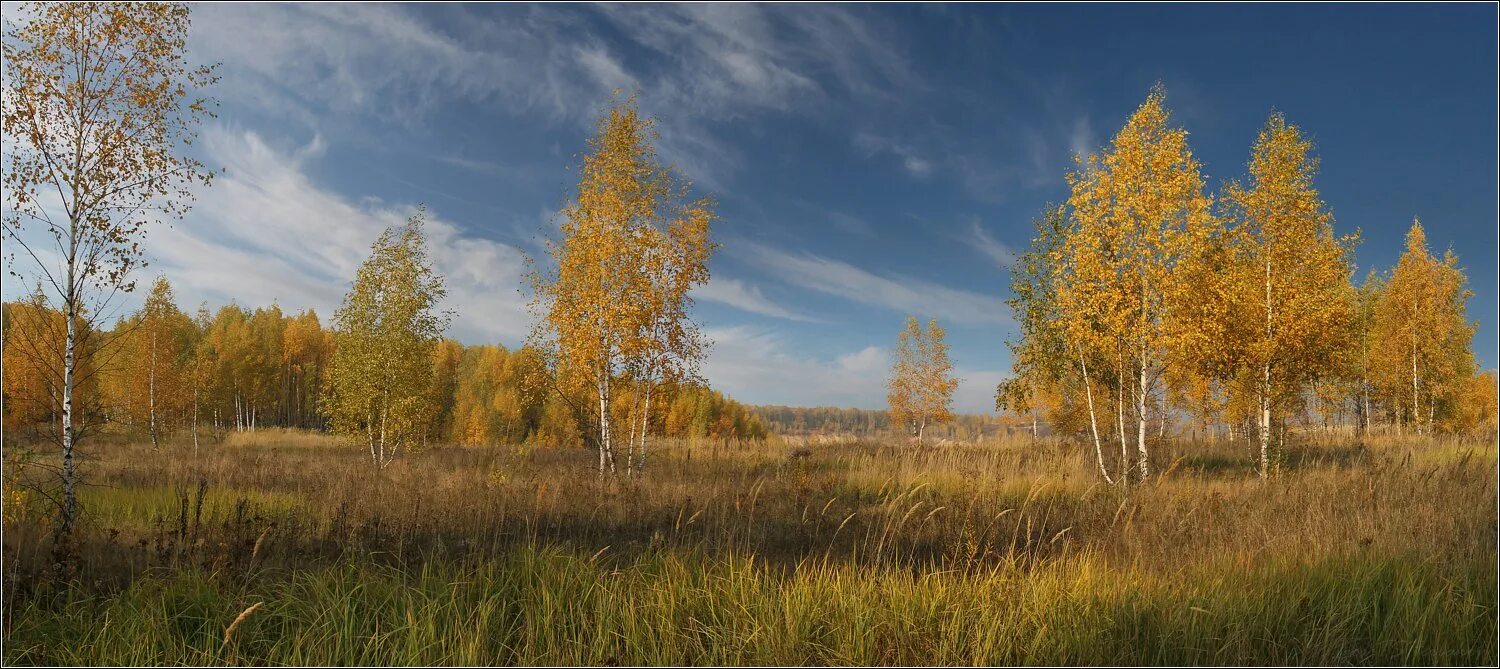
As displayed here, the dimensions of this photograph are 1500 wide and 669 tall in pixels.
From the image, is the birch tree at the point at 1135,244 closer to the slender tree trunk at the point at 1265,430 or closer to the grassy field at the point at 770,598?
the slender tree trunk at the point at 1265,430

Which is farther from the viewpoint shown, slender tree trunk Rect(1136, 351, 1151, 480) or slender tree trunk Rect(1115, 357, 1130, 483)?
slender tree trunk Rect(1136, 351, 1151, 480)

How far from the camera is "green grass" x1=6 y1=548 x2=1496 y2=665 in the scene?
420 cm

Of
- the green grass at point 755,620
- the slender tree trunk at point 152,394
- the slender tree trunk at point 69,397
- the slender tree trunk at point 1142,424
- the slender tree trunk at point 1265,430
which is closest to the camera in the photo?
the green grass at point 755,620

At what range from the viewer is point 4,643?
442 centimetres

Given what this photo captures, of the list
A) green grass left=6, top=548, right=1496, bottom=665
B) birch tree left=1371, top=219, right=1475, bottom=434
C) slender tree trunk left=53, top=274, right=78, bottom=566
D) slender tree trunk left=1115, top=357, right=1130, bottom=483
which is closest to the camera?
green grass left=6, top=548, right=1496, bottom=665

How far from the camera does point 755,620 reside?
436 cm

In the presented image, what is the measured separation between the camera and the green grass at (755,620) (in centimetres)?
420

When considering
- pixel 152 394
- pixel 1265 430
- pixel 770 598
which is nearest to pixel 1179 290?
pixel 1265 430

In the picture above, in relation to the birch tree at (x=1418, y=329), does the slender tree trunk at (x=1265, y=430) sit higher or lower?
lower

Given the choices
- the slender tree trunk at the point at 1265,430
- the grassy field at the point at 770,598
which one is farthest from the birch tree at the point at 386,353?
the slender tree trunk at the point at 1265,430

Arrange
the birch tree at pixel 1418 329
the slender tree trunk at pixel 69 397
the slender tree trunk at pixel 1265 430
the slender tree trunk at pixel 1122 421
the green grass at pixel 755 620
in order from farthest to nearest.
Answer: the birch tree at pixel 1418 329
the slender tree trunk at pixel 1265 430
the slender tree trunk at pixel 1122 421
the slender tree trunk at pixel 69 397
the green grass at pixel 755 620

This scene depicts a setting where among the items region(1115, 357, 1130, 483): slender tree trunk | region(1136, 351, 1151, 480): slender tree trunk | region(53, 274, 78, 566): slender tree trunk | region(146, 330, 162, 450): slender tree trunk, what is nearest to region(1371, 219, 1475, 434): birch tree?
region(1115, 357, 1130, 483): slender tree trunk

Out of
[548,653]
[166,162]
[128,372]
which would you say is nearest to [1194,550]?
[548,653]

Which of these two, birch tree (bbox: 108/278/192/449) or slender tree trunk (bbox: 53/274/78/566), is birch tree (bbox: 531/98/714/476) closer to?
slender tree trunk (bbox: 53/274/78/566)
